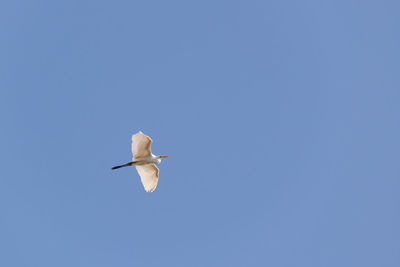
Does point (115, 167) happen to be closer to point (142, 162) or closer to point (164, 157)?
point (142, 162)

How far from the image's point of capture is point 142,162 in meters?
25.9

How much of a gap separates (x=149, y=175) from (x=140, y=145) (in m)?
2.47

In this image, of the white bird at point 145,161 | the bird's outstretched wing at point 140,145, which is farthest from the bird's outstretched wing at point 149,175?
the bird's outstretched wing at point 140,145

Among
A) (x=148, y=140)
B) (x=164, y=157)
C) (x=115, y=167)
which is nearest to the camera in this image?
Result: (x=148, y=140)

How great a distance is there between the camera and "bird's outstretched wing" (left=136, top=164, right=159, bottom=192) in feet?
86.8

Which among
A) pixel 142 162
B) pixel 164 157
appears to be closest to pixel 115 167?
pixel 142 162

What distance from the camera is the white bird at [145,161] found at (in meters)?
24.8

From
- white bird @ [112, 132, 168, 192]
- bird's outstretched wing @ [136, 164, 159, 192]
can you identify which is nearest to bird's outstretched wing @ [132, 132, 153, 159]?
white bird @ [112, 132, 168, 192]

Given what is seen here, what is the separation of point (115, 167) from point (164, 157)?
144 inches

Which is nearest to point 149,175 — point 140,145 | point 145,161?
point 145,161

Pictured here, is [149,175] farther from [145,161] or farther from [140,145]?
[140,145]

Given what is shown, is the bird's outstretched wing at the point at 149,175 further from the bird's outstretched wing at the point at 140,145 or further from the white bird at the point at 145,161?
the bird's outstretched wing at the point at 140,145

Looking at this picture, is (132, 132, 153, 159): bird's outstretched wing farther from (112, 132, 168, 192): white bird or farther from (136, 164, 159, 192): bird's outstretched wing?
(136, 164, 159, 192): bird's outstretched wing

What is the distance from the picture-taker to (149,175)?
87.7 feet
